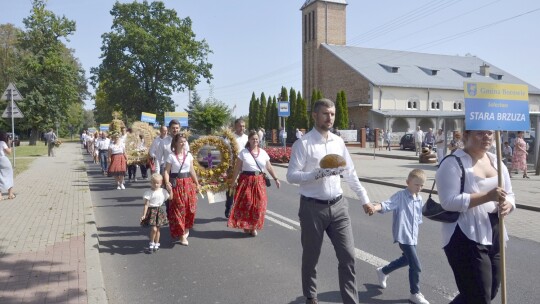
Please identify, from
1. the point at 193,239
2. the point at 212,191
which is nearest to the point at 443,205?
the point at 193,239

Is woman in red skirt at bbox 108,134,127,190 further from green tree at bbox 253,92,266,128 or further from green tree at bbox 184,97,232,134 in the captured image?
green tree at bbox 253,92,266,128

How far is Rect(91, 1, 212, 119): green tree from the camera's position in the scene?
49531 millimetres

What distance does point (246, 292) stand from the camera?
5125 millimetres

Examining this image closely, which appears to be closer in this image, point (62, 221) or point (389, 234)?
point (389, 234)

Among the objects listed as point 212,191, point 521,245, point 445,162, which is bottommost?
point 521,245

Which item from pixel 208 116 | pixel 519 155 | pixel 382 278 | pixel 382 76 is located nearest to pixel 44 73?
pixel 208 116

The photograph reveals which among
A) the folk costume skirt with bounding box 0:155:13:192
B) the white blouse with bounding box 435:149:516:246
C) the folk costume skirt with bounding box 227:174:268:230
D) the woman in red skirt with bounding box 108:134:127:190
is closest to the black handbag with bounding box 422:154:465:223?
the white blouse with bounding box 435:149:516:246

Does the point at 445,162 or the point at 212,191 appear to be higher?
the point at 445,162

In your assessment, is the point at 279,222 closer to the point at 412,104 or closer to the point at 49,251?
the point at 49,251

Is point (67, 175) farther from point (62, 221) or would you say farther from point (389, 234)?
point (389, 234)

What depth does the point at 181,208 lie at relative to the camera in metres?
7.29

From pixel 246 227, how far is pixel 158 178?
5.33 ft

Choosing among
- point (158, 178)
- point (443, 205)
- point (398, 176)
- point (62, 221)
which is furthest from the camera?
point (398, 176)

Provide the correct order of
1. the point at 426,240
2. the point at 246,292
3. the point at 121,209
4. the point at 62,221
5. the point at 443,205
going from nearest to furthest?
the point at 443,205 → the point at 246,292 → the point at 426,240 → the point at 62,221 → the point at 121,209
